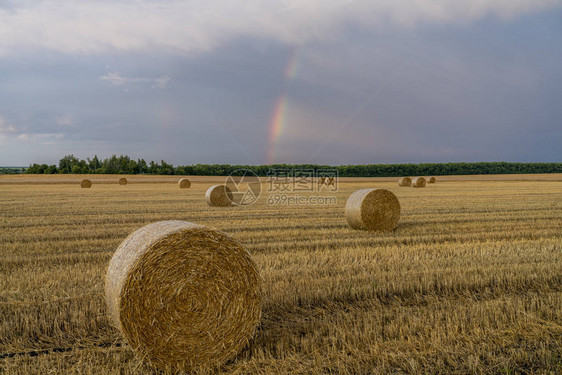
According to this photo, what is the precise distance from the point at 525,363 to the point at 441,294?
2.05 metres

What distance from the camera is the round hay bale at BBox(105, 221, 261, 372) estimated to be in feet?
13.7

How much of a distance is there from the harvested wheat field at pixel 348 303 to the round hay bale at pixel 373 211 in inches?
25.8

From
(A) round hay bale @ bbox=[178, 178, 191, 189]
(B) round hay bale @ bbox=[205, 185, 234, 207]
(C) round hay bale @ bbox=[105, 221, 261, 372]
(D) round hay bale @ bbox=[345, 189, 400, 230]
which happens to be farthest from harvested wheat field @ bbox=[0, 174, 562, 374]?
(A) round hay bale @ bbox=[178, 178, 191, 189]

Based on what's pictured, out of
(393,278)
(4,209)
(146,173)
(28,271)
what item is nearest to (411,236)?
(393,278)

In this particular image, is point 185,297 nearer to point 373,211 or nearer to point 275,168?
point 373,211

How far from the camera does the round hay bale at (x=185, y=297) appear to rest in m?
4.18

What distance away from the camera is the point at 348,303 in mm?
5691

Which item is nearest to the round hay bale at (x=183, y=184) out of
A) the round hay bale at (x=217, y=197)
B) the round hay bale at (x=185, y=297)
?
the round hay bale at (x=217, y=197)

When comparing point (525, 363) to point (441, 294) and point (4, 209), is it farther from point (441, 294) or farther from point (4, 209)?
point (4, 209)

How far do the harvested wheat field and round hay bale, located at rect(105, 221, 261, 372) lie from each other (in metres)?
0.24

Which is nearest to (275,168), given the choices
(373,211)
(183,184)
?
(183,184)

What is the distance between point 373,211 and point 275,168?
185ft

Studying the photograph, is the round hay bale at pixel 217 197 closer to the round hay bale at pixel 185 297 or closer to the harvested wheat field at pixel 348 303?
the harvested wheat field at pixel 348 303

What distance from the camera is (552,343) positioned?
4480 mm
